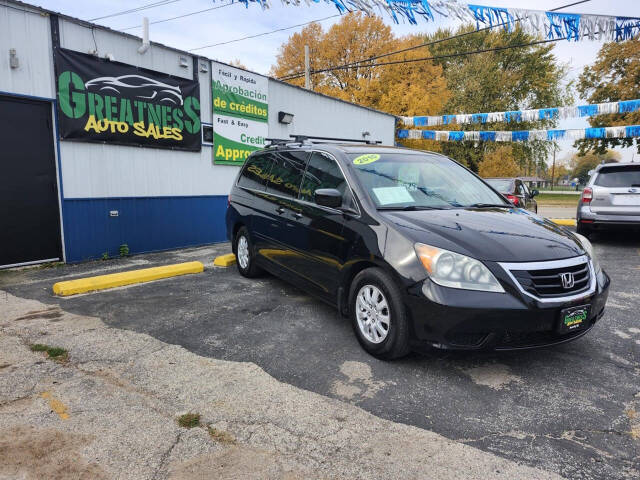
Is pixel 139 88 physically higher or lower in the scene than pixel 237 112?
higher

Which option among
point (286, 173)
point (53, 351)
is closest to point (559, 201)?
point (286, 173)

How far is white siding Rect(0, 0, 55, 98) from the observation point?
5.88 metres

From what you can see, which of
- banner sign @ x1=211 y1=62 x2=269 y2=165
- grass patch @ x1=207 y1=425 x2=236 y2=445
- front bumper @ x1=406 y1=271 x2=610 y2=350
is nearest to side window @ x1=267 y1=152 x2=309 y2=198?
front bumper @ x1=406 y1=271 x2=610 y2=350

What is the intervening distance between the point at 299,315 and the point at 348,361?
117 centimetres

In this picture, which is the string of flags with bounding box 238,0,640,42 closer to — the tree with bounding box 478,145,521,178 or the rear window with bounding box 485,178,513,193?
the rear window with bounding box 485,178,513,193

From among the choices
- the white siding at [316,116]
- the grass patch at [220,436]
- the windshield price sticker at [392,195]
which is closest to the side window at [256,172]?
the windshield price sticker at [392,195]

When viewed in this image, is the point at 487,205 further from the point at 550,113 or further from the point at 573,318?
the point at 550,113

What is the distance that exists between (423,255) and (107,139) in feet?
20.3

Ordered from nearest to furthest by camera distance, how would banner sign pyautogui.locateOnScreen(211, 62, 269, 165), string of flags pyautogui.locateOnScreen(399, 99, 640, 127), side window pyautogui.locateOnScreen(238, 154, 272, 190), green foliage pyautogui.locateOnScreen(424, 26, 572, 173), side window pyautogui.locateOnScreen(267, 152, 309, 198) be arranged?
side window pyautogui.locateOnScreen(267, 152, 309, 198) → side window pyautogui.locateOnScreen(238, 154, 272, 190) → banner sign pyautogui.locateOnScreen(211, 62, 269, 165) → string of flags pyautogui.locateOnScreen(399, 99, 640, 127) → green foliage pyautogui.locateOnScreen(424, 26, 572, 173)

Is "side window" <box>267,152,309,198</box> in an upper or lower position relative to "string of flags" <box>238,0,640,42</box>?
lower

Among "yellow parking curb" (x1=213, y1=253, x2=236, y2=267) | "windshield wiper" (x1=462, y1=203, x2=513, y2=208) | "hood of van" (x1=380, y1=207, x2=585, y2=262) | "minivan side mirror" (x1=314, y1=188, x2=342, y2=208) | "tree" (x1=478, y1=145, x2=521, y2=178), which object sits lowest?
"yellow parking curb" (x1=213, y1=253, x2=236, y2=267)

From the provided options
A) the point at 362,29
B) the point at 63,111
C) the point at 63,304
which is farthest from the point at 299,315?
the point at 362,29

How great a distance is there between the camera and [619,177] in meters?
8.11

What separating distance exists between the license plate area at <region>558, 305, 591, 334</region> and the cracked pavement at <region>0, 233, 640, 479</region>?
388 millimetres
